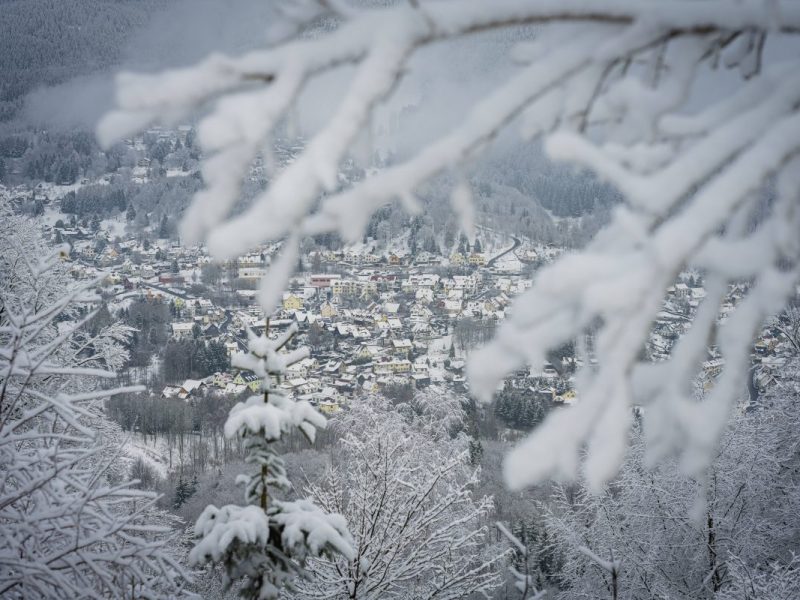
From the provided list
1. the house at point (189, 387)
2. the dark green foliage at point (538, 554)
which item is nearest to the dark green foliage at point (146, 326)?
the house at point (189, 387)

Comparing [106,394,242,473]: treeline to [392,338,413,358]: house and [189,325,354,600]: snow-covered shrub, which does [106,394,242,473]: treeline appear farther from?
[189,325,354,600]: snow-covered shrub

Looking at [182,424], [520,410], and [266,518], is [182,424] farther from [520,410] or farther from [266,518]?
[266,518]

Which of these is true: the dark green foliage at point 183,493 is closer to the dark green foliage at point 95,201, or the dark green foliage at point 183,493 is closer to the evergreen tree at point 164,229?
the evergreen tree at point 164,229

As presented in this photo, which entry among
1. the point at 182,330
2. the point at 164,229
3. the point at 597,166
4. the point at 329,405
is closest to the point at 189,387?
the point at 329,405

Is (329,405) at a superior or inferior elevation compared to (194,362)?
inferior

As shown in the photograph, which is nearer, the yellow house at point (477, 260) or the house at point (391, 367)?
the house at point (391, 367)

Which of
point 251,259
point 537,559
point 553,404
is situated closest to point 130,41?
point 251,259
